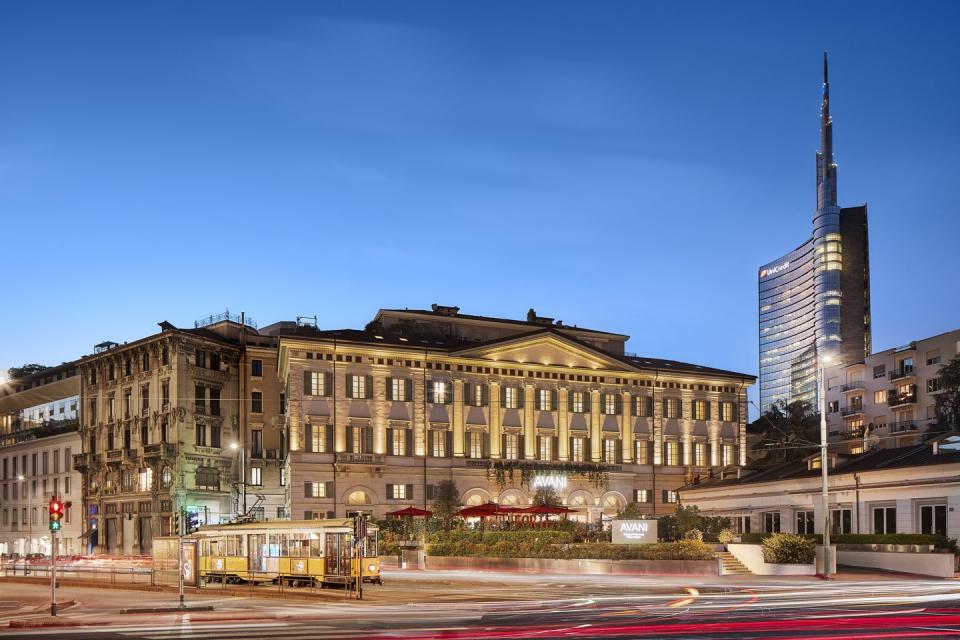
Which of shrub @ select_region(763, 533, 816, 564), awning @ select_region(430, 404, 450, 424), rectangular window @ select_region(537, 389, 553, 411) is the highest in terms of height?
rectangular window @ select_region(537, 389, 553, 411)

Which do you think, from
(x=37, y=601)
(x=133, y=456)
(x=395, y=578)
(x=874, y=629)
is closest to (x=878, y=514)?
(x=395, y=578)

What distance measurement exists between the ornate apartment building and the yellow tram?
4067cm

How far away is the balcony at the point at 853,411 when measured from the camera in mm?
118650

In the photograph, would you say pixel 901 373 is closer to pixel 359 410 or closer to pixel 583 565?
pixel 359 410

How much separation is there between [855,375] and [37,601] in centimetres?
9895

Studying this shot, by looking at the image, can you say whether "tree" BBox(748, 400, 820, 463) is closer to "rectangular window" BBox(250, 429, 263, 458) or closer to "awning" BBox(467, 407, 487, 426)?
"awning" BBox(467, 407, 487, 426)

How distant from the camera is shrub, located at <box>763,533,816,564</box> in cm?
5147

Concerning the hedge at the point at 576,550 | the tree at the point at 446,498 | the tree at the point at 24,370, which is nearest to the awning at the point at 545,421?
the tree at the point at 446,498

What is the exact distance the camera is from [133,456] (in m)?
93.6

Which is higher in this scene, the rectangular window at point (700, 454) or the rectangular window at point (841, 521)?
the rectangular window at point (700, 454)

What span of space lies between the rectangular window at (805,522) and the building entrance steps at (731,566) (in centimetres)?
1248

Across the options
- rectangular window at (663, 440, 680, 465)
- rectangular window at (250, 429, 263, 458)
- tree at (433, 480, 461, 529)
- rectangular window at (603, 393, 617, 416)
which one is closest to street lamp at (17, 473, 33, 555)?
rectangular window at (250, 429, 263, 458)

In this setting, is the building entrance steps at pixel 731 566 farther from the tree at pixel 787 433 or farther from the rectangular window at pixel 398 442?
the tree at pixel 787 433

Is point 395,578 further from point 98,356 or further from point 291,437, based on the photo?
point 98,356
